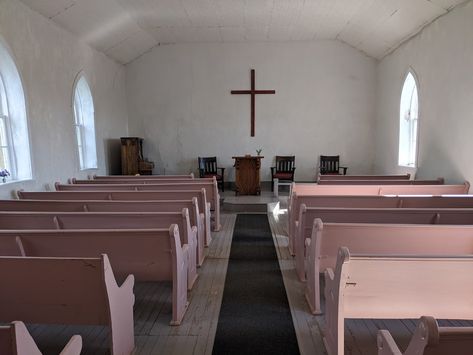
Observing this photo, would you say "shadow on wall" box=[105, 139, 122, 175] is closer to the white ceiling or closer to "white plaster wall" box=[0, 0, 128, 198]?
"white plaster wall" box=[0, 0, 128, 198]

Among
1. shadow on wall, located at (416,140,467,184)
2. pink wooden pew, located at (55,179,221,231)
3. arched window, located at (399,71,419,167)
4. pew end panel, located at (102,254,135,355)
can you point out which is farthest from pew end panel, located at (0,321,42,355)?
arched window, located at (399,71,419,167)

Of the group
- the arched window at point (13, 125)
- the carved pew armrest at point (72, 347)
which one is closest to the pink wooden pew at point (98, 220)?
the carved pew armrest at point (72, 347)

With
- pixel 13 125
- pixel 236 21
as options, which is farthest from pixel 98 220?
pixel 236 21

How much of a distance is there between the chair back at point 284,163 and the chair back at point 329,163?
70 centimetres

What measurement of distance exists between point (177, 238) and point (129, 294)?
462 mm

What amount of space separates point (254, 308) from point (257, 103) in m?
6.82

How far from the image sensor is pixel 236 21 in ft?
23.6

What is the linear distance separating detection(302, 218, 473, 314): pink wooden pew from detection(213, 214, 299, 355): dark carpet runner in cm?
46

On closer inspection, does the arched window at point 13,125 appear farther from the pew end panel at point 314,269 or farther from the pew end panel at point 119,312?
the pew end panel at point 314,269

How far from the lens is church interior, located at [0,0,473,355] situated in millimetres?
1722

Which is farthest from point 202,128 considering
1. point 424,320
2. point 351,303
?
point 424,320

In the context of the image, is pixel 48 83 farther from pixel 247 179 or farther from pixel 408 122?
pixel 408 122

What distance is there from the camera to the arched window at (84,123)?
21.8ft

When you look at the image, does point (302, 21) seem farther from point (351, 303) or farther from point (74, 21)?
point (351, 303)
